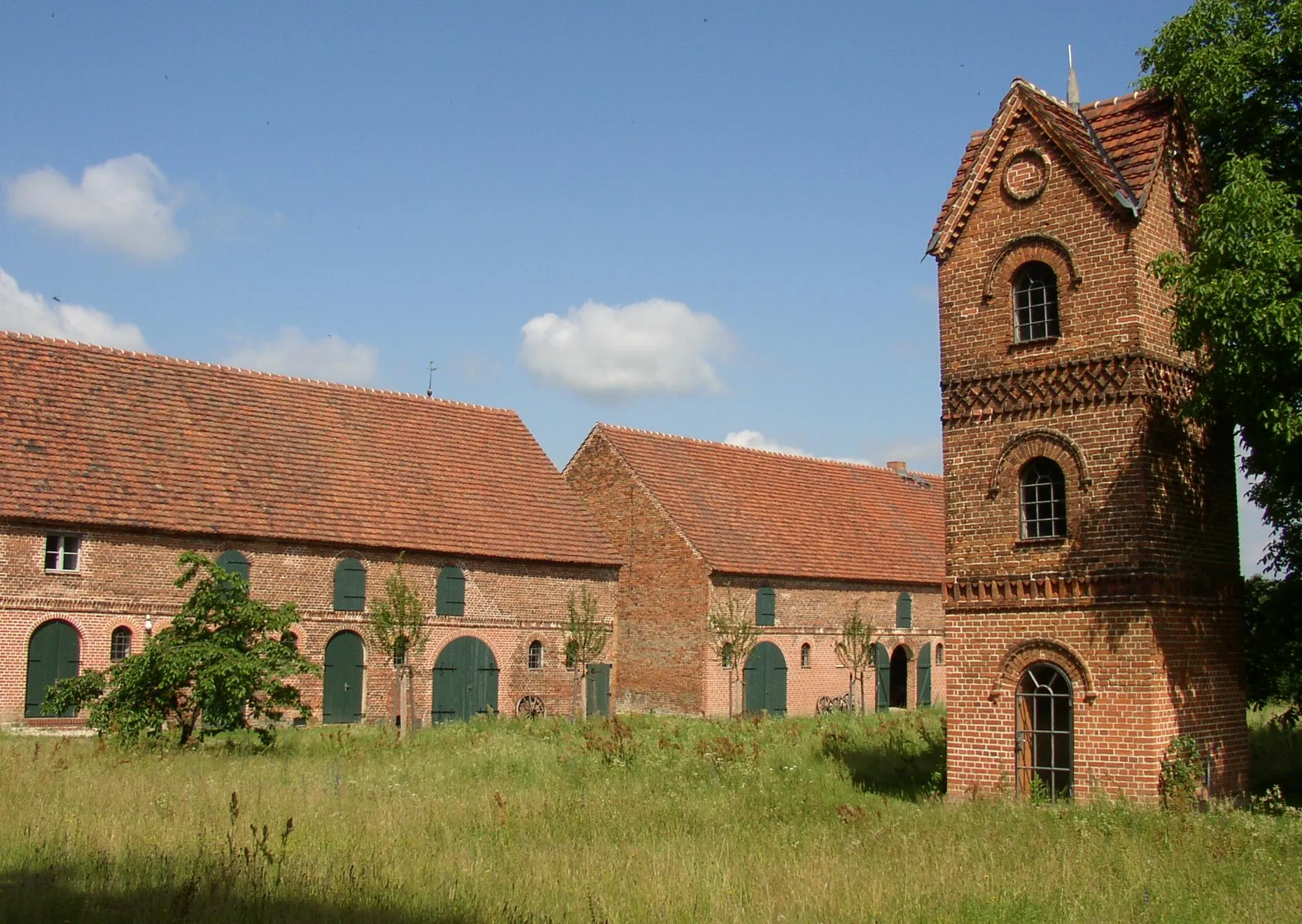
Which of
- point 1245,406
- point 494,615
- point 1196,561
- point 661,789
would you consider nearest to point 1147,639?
point 1196,561

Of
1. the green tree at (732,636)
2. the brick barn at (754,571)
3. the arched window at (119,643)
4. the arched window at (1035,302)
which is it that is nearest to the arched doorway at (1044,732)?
the arched window at (1035,302)

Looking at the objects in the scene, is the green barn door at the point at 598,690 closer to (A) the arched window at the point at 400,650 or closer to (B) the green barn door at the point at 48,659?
(A) the arched window at the point at 400,650

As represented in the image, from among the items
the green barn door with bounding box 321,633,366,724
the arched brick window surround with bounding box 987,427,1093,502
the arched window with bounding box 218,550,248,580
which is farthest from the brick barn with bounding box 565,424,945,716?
the arched brick window surround with bounding box 987,427,1093,502

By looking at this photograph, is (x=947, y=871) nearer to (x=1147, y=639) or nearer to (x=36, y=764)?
(x=1147, y=639)

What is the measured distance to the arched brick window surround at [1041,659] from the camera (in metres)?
16.7

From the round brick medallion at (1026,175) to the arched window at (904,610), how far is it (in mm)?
25389

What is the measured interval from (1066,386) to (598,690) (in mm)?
22179

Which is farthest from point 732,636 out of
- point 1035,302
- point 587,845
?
point 587,845

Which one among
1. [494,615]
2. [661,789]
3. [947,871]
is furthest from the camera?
[494,615]

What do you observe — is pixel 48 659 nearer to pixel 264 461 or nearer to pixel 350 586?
pixel 350 586

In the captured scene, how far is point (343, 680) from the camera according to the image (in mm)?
31406

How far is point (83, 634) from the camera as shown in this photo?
27609 mm

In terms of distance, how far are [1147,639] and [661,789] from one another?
706 cm

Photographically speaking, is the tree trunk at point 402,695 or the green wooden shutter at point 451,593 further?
the green wooden shutter at point 451,593
